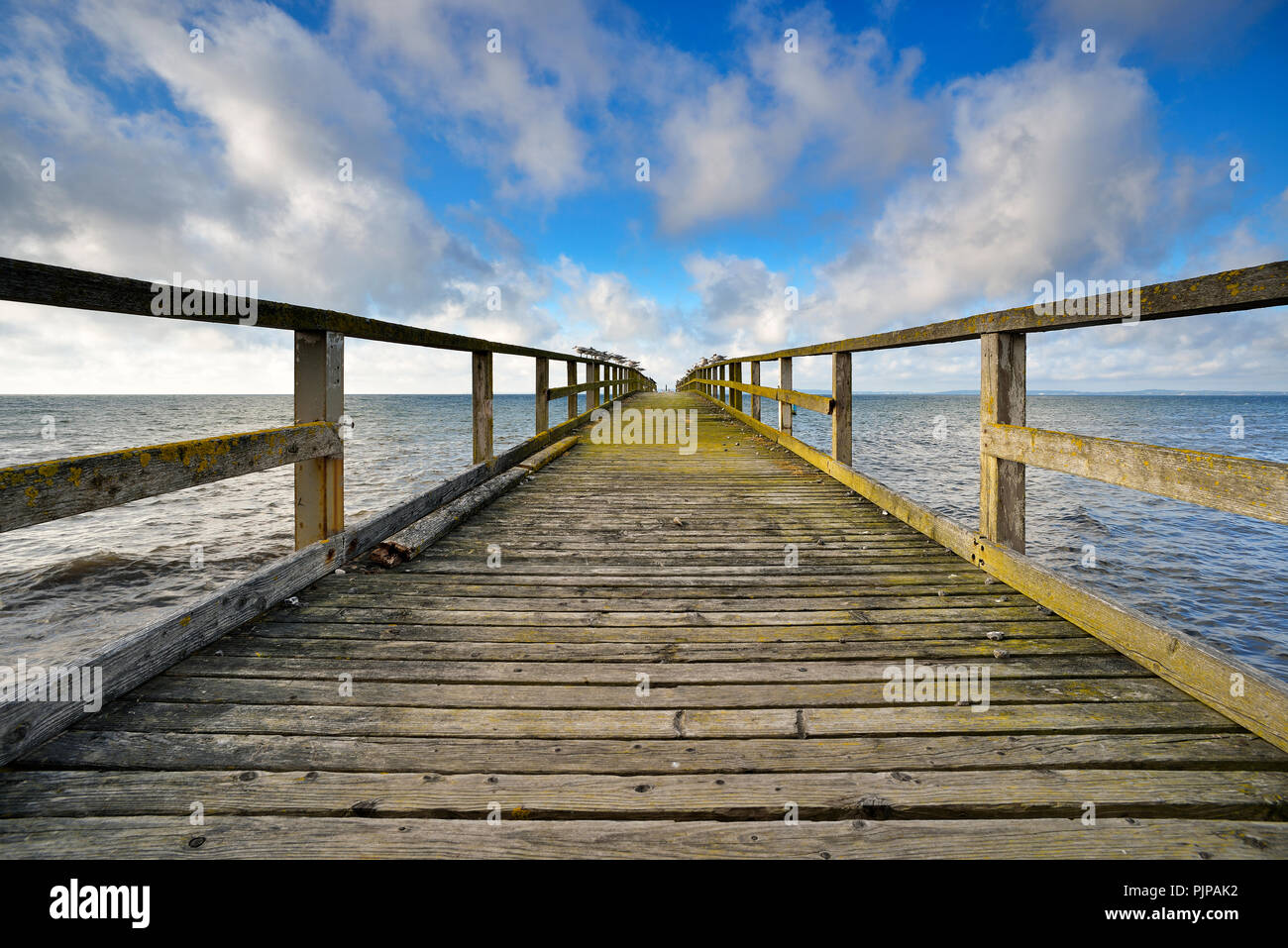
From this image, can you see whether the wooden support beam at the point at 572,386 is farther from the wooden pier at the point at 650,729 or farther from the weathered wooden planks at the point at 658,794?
the weathered wooden planks at the point at 658,794

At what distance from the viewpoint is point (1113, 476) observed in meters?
2.23

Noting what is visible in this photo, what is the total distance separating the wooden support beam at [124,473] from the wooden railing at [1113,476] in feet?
10.3

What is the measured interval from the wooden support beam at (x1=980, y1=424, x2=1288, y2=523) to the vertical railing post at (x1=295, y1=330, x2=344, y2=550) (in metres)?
3.21

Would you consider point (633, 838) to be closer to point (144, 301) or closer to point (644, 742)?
point (644, 742)

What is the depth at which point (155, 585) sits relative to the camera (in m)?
6.91

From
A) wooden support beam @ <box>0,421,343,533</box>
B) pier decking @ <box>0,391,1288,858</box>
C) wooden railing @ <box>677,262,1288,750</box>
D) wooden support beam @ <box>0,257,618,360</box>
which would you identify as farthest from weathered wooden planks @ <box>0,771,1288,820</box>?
wooden support beam @ <box>0,257,618,360</box>

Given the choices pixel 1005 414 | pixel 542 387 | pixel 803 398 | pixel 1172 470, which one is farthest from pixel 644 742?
pixel 542 387

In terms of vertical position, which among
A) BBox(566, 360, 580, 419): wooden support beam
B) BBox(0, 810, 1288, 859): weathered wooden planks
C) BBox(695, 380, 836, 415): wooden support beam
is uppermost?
BBox(566, 360, 580, 419): wooden support beam

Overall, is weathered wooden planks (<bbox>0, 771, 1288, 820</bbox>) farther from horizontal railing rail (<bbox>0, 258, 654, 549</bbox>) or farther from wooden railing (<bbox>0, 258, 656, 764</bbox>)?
horizontal railing rail (<bbox>0, 258, 654, 549</bbox>)

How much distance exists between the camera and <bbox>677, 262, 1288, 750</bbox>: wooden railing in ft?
5.58
